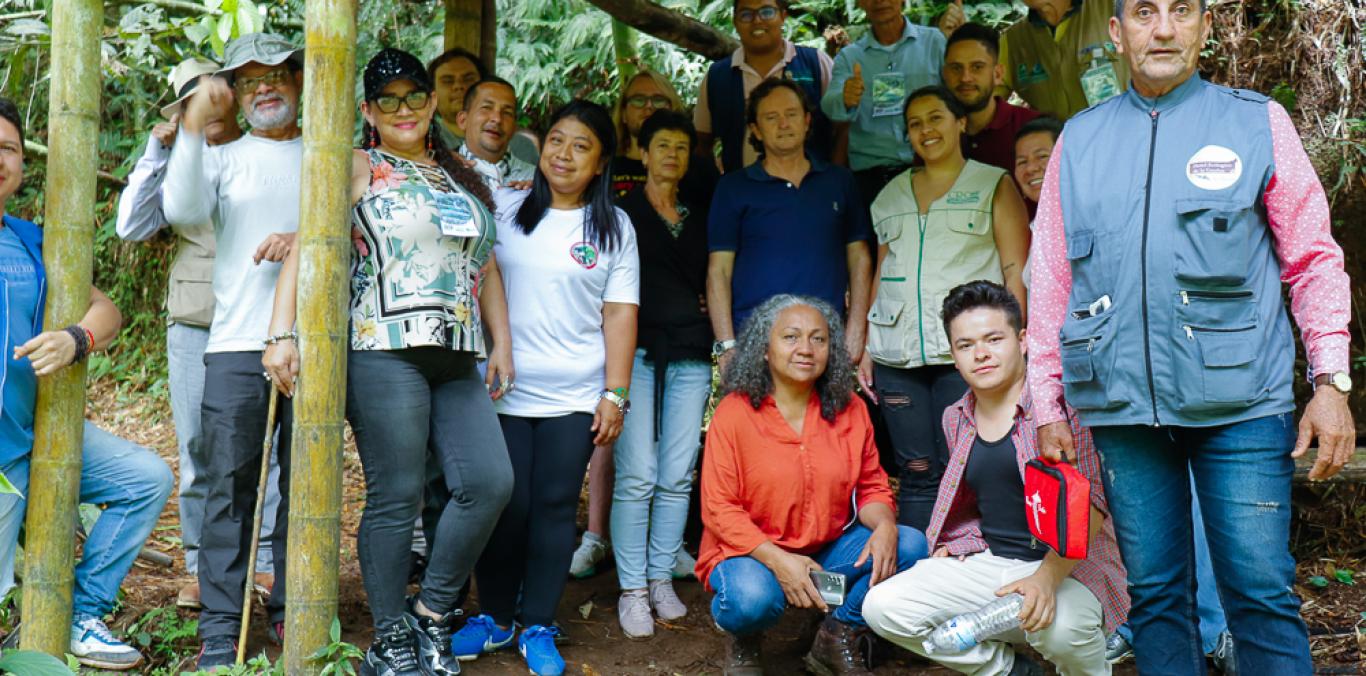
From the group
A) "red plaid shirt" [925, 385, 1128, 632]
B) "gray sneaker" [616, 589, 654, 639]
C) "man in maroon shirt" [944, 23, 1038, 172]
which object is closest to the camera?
"red plaid shirt" [925, 385, 1128, 632]

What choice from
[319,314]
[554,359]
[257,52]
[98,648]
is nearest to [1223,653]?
[554,359]

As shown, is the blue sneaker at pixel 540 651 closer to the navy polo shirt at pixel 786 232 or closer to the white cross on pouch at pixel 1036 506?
the navy polo shirt at pixel 786 232

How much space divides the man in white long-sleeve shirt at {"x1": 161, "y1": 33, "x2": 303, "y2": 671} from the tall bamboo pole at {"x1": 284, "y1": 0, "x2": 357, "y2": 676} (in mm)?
474

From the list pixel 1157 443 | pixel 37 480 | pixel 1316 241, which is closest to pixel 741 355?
pixel 1157 443

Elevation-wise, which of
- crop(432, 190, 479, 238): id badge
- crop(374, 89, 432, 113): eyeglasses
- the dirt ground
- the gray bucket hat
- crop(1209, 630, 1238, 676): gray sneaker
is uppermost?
the gray bucket hat

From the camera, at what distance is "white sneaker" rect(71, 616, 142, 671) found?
3705mm

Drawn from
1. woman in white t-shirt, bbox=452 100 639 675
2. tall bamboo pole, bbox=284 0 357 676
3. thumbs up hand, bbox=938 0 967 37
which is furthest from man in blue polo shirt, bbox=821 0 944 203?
tall bamboo pole, bbox=284 0 357 676

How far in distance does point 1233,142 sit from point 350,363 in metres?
2.47

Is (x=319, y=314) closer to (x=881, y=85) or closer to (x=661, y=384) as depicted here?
(x=661, y=384)

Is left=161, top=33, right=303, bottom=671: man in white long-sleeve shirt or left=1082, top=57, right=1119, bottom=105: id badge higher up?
left=1082, top=57, right=1119, bottom=105: id badge

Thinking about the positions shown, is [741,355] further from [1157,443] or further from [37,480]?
[37,480]

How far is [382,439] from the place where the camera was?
139 inches

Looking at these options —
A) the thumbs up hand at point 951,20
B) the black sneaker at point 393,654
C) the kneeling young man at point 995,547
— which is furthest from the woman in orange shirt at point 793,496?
the thumbs up hand at point 951,20

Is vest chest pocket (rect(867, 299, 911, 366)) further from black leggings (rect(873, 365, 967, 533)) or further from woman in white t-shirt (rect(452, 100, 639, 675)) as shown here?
woman in white t-shirt (rect(452, 100, 639, 675))
